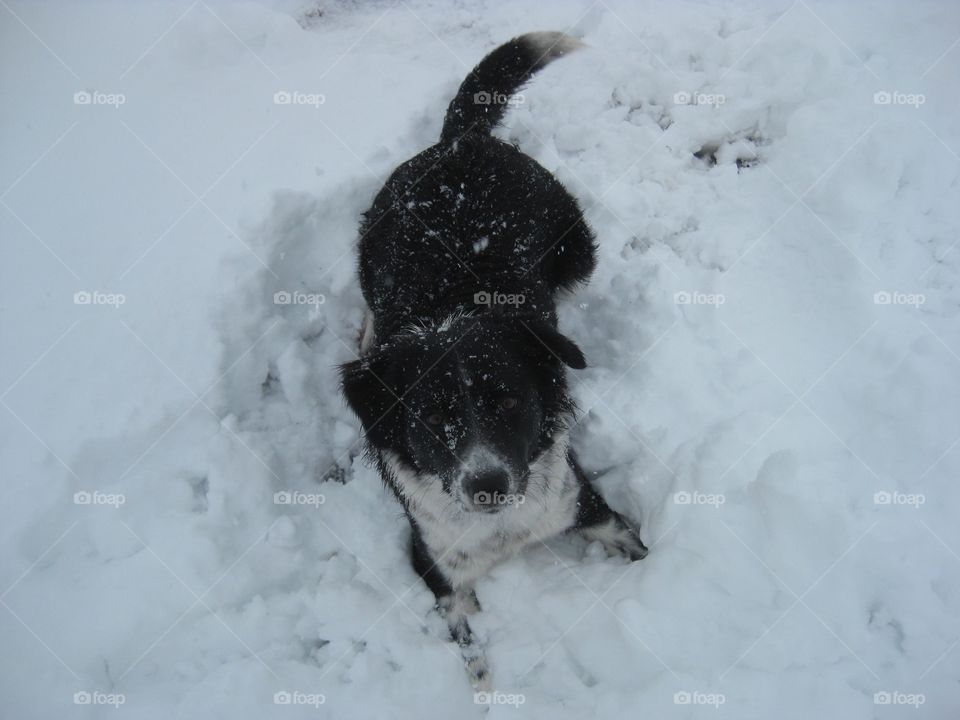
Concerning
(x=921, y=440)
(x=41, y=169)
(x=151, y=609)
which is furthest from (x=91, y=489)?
(x=921, y=440)

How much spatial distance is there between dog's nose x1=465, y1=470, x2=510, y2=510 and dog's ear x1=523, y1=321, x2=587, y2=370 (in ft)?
2.37

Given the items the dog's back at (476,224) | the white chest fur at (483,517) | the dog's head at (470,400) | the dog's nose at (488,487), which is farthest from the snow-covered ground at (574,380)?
the dog's nose at (488,487)

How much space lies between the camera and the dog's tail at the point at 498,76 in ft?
12.9

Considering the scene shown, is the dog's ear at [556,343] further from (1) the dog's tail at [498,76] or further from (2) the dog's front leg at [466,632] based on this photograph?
(1) the dog's tail at [498,76]

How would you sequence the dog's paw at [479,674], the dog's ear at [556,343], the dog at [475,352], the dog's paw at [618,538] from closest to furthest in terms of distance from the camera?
the dog at [475,352] < the dog's ear at [556,343] < the dog's paw at [479,674] < the dog's paw at [618,538]

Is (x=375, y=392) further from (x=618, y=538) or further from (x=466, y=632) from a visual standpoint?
(x=618, y=538)

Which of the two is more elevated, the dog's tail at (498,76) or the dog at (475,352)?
the dog's tail at (498,76)

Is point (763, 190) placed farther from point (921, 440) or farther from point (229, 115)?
→ point (229, 115)

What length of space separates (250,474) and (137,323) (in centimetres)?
137

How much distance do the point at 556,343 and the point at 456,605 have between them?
1.63m

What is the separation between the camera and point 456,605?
3.32 meters

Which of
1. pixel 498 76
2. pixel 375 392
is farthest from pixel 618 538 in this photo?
pixel 498 76

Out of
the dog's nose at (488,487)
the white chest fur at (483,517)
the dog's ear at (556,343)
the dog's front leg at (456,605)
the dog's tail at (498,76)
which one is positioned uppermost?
the dog's tail at (498,76)

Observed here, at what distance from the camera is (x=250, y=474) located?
12.1 feet
